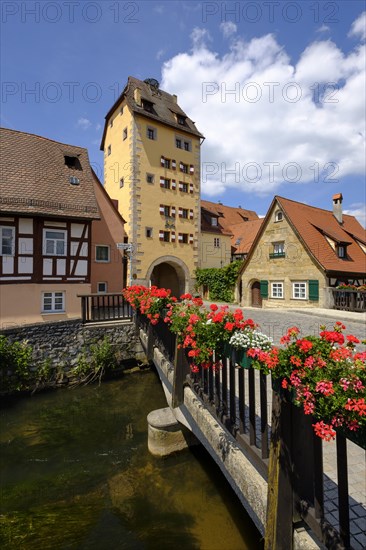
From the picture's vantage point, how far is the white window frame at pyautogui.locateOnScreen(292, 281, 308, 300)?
59.5ft

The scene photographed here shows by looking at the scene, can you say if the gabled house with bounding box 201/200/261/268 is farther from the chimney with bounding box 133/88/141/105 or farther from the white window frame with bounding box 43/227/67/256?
the white window frame with bounding box 43/227/67/256

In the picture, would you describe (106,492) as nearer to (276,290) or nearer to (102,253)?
(102,253)

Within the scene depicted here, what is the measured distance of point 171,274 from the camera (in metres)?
26.5

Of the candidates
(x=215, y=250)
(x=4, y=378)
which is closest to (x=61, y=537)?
(x=4, y=378)

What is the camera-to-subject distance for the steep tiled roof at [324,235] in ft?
58.7

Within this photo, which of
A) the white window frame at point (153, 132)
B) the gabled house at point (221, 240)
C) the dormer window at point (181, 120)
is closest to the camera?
the white window frame at point (153, 132)

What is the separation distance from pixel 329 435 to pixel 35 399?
33.0ft

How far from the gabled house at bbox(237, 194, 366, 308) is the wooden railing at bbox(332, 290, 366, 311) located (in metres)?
0.46

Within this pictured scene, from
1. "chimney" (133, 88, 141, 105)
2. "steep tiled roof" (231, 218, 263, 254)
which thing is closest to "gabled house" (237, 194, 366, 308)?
"steep tiled roof" (231, 218, 263, 254)

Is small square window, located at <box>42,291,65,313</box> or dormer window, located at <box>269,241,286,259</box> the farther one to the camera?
dormer window, located at <box>269,241,286,259</box>

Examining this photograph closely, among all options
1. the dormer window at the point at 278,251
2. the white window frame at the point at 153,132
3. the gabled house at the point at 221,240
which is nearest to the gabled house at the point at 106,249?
the white window frame at the point at 153,132

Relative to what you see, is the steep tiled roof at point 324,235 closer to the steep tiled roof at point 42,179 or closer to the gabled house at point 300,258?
the gabled house at point 300,258

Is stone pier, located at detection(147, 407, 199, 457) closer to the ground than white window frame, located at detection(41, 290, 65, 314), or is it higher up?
closer to the ground

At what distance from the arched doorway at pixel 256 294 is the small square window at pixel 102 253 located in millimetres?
11113
